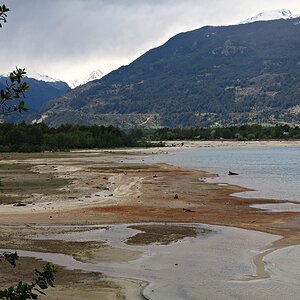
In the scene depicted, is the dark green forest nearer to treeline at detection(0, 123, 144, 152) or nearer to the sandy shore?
treeline at detection(0, 123, 144, 152)

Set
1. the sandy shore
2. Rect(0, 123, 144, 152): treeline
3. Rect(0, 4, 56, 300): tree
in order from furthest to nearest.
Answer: Rect(0, 123, 144, 152): treeline → the sandy shore → Rect(0, 4, 56, 300): tree

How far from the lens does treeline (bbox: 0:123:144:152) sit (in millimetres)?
117500

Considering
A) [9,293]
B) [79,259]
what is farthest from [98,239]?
[9,293]

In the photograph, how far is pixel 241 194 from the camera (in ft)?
124

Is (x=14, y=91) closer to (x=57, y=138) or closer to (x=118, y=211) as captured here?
(x=118, y=211)

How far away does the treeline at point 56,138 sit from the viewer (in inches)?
4626

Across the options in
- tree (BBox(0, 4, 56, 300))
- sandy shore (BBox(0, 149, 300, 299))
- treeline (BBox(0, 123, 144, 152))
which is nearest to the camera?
tree (BBox(0, 4, 56, 300))

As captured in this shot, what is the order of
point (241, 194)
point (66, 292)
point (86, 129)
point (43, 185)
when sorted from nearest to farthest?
point (66, 292) < point (241, 194) < point (43, 185) < point (86, 129)

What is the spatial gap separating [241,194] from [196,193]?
2.86 m

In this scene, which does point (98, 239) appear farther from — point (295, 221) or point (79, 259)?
point (295, 221)

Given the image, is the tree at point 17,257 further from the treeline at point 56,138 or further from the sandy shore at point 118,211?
the treeline at point 56,138

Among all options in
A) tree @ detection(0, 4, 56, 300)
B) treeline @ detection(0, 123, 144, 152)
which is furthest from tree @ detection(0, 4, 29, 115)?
treeline @ detection(0, 123, 144, 152)

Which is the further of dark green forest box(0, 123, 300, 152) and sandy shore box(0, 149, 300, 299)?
dark green forest box(0, 123, 300, 152)

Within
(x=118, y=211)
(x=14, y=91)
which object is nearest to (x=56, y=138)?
(x=118, y=211)
